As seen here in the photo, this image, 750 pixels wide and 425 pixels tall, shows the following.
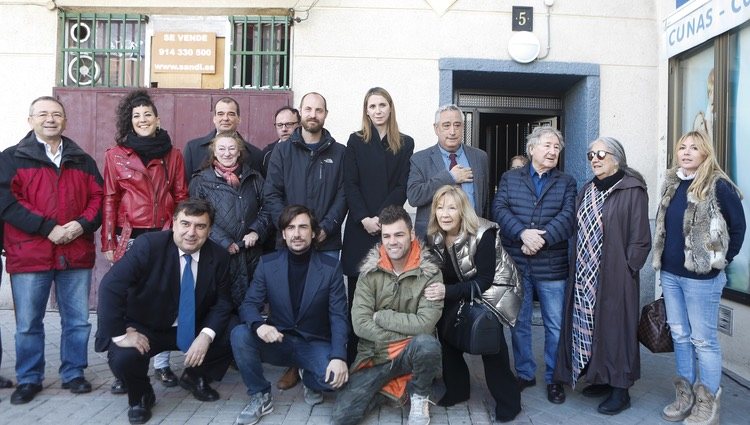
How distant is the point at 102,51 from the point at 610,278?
574cm

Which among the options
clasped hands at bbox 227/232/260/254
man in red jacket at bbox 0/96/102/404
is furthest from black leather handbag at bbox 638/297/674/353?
man in red jacket at bbox 0/96/102/404

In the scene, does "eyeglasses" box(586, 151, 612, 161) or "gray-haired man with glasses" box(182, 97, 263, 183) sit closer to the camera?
"eyeglasses" box(586, 151, 612, 161)

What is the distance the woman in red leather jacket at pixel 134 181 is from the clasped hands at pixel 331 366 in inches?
48.6

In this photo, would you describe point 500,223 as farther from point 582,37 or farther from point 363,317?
point 582,37

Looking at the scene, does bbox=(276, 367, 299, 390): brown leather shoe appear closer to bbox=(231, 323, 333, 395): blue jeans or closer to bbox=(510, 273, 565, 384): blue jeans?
bbox=(231, 323, 333, 395): blue jeans

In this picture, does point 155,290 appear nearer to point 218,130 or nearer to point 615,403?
point 218,130

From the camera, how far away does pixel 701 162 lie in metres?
3.74

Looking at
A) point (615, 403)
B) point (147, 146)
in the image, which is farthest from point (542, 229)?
point (147, 146)

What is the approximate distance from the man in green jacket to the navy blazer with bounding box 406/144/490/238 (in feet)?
1.62

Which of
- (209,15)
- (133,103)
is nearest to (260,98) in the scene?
(209,15)

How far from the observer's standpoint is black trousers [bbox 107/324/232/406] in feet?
11.7

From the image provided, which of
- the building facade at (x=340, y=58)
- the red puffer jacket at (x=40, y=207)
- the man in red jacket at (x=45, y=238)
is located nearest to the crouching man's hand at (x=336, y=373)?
the man in red jacket at (x=45, y=238)

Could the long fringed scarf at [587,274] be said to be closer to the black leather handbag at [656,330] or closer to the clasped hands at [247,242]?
the black leather handbag at [656,330]

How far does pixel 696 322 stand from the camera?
12.2 ft
